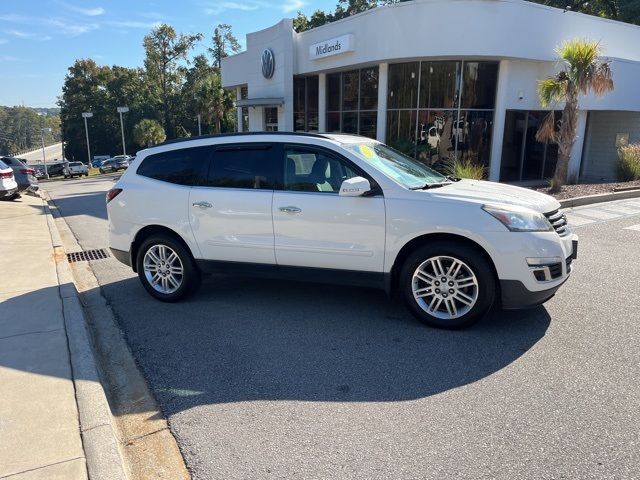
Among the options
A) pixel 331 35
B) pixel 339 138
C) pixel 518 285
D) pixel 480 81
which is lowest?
pixel 518 285

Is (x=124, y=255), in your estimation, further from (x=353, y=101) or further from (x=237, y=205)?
(x=353, y=101)

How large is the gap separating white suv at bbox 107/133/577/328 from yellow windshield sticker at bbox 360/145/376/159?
0.9 inches

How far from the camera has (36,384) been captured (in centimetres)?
366

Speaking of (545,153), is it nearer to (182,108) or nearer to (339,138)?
(339,138)

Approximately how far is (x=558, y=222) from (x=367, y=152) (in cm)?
197

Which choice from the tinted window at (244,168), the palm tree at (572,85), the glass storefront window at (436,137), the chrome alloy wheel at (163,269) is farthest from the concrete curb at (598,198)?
the chrome alloy wheel at (163,269)

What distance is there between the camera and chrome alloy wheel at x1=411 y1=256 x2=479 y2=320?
455 cm

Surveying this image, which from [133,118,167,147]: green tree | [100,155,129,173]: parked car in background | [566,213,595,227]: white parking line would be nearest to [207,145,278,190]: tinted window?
[566,213,595,227]: white parking line

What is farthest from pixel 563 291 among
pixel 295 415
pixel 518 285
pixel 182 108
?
pixel 182 108

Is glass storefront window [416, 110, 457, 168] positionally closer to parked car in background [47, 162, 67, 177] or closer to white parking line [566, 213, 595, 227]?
white parking line [566, 213, 595, 227]

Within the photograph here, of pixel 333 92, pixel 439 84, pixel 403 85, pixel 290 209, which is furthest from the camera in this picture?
pixel 333 92

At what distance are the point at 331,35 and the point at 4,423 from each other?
62.7 feet

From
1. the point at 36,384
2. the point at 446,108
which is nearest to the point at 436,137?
the point at 446,108

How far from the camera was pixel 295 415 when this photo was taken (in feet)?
11.0
